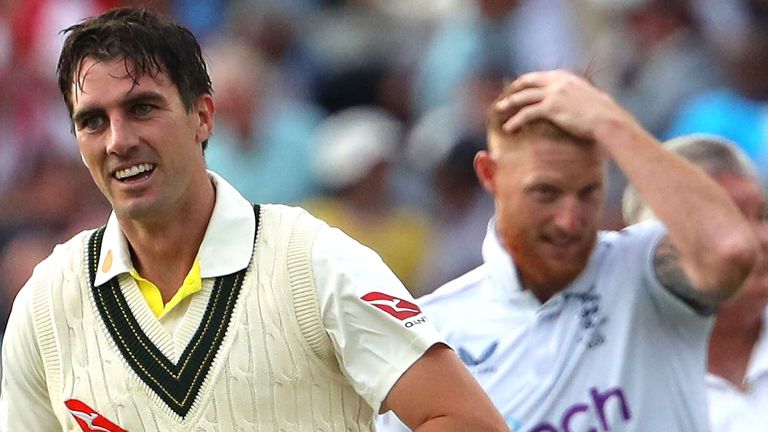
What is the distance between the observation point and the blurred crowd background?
723 centimetres

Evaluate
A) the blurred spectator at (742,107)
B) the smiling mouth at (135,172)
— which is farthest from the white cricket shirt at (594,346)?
the blurred spectator at (742,107)

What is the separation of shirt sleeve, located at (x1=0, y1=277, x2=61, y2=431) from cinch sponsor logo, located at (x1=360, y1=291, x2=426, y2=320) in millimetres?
792

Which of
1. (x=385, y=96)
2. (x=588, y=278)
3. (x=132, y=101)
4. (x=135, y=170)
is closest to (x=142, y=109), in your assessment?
(x=132, y=101)

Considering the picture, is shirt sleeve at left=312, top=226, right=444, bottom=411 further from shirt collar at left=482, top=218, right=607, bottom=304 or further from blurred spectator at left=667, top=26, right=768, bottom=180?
blurred spectator at left=667, top=26, right=768, bottom=180

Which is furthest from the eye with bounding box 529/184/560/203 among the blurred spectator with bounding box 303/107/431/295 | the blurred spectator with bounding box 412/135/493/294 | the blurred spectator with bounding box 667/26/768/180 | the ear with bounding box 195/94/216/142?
the blurred spectator with bounding box 303/107/431/295

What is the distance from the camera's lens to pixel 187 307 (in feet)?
11.5

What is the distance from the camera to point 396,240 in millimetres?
7336

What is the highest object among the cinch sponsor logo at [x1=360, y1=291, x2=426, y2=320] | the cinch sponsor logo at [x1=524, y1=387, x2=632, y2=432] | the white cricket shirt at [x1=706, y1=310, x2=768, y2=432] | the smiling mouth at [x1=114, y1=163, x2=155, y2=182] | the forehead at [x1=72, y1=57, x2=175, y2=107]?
the forehead at [x1=72, y1=57, x2=175, y2=107]

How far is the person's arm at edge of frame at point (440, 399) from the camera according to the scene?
10.8 feet

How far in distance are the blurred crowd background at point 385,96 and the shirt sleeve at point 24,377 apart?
3.50m

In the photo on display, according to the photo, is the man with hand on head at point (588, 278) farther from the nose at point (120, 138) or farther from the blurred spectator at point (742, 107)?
the blurred spectator at point (742, 107)

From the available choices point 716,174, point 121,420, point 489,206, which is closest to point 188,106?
point 121,420

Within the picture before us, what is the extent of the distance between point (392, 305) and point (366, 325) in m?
0.08

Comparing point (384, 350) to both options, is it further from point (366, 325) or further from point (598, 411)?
point (598, 411)
